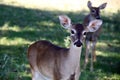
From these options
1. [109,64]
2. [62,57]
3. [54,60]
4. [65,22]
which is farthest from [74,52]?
[109,64]

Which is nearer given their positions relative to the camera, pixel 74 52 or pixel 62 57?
pixel 74 52

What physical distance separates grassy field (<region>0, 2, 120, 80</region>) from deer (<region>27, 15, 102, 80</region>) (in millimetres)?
802

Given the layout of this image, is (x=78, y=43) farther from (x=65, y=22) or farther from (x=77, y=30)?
(x=65, y=22)

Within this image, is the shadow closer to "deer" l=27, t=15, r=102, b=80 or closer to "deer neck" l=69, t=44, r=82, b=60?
"deer" l=27, t=15, r=102, b=80

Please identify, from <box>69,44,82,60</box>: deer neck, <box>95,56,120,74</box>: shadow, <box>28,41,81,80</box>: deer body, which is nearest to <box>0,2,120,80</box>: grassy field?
<box>95,56,120,74</box>: shadow

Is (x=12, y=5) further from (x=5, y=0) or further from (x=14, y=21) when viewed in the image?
(x=14, y=21)

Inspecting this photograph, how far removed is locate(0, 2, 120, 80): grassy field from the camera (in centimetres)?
1050

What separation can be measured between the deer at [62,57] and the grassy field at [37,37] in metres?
0.80

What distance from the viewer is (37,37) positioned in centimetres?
1469

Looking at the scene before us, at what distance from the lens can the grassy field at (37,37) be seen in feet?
34.5

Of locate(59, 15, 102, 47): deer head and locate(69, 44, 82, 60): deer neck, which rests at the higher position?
locate(59, 15, 102, 47): deer head

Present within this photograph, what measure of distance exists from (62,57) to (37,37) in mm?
6917

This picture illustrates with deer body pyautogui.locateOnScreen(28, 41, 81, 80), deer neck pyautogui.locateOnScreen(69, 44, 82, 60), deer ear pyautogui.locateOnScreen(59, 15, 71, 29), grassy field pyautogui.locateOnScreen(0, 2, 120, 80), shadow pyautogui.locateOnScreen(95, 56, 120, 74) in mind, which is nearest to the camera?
deer neck pyautogui.locateOnScreen(69, 44, 82, 60)

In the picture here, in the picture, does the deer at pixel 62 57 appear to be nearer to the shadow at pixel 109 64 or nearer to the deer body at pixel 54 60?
the deer body at pixel 54 60
